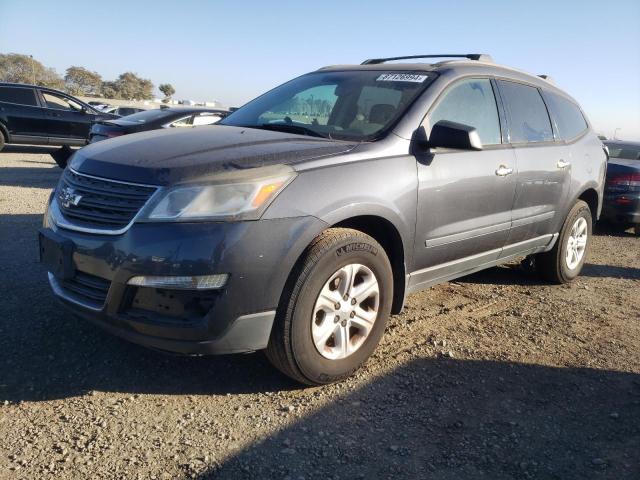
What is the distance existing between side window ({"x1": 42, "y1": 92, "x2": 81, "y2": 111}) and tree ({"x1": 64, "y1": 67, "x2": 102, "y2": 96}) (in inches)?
2085

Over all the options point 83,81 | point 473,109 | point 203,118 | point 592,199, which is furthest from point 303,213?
point 83,81

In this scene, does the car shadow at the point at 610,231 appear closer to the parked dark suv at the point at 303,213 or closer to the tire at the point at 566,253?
the tire at the point at 566,253

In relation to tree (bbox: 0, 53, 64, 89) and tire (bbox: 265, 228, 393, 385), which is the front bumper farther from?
tree (bbox: 0, 53, 64, 89)

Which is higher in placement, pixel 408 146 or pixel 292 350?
pixel 408 146

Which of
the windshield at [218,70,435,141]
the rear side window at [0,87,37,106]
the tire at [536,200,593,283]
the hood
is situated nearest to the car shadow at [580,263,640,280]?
the tire at [536,200,593,283]

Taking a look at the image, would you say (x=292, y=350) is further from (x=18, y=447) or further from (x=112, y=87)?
(x=112, y=87)

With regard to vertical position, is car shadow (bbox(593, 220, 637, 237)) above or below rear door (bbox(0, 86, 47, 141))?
below

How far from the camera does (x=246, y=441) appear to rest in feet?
8.18

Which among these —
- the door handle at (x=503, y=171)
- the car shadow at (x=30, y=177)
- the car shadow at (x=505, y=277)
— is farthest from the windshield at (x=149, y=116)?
the door handle at (x=503, y=171)

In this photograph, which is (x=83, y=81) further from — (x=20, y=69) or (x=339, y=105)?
(x=339, y=105)

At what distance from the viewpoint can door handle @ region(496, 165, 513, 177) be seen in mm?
3922

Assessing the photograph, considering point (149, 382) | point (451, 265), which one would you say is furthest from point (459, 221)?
point (149, 382)

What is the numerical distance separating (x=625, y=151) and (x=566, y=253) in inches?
200

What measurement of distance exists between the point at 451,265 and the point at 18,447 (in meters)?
2.71
